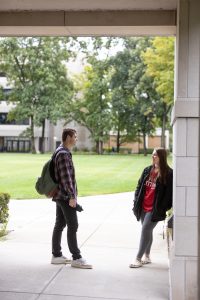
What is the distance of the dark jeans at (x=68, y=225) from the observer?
6457 millimetres

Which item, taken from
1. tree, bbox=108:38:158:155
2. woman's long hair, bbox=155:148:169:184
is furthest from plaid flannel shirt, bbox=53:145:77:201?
tree, bbox=108:38:158:155

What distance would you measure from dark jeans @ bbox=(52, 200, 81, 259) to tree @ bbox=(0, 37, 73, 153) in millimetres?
48005

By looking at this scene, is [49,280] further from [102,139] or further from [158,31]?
[102,139]

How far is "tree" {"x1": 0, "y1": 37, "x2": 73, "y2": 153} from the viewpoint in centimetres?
5472

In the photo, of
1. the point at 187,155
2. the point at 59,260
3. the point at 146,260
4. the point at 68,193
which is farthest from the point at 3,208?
the point at 187,155

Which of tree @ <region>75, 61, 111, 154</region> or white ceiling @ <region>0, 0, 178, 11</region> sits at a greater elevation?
tree @ <region>75, 61, 111, 154</region>

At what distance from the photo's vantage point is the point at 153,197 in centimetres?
653

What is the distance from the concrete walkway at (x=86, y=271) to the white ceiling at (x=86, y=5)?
11.3 ft

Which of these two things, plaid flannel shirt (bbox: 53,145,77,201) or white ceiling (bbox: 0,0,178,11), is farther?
plaid flannel shirt (bbox: 53,145,77,201)

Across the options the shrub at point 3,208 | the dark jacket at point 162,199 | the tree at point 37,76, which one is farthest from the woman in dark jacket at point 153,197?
the tree at point 37,76

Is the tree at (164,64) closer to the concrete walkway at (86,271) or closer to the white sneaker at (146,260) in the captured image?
the concrete walkway at (86,271)

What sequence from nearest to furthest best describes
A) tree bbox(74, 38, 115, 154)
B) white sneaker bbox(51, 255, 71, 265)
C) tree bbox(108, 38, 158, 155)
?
white sneaker bbox(51, 255, 71, 265)
tree bbox(108, 38, 158, 155)
tree bbox(74, 38, 115, 154)

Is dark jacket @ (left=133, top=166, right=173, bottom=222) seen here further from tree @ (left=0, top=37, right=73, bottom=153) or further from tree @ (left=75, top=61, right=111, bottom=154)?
tree @ (left=75, top=61, right=111, bottom=154)

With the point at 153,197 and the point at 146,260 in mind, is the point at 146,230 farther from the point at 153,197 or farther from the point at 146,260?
the point at 146,260
